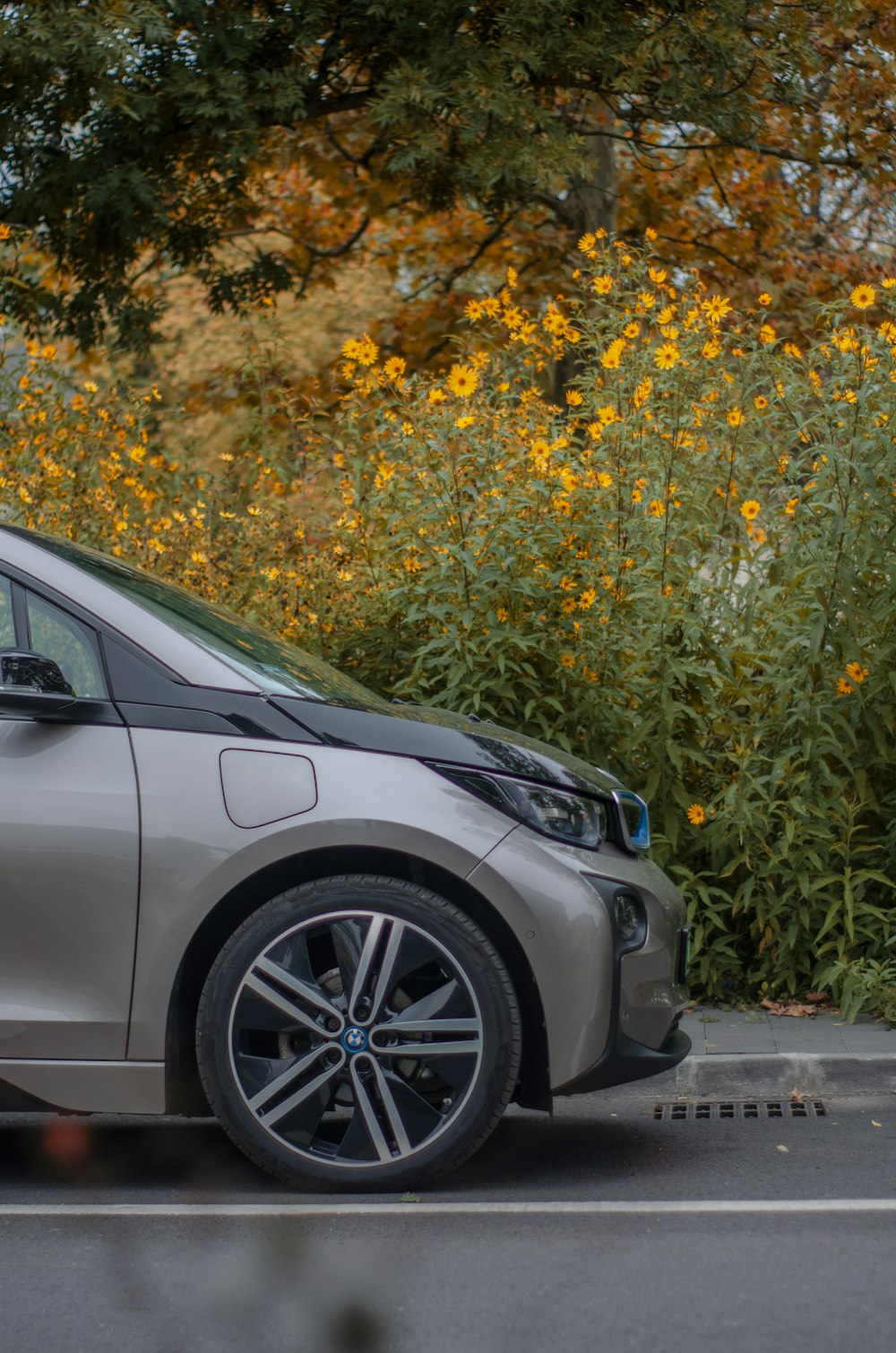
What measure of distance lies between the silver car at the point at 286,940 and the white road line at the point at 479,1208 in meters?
0.10

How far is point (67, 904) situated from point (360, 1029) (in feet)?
2.61

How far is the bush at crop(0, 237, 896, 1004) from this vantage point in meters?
6.09

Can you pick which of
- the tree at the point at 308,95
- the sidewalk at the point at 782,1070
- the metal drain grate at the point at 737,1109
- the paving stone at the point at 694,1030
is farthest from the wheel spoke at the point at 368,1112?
the tree at the point at 308,95

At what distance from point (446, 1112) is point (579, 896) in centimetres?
64

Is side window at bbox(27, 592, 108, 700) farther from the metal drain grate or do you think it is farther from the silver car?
the metal drain grate

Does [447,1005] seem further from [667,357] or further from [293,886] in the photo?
[667,357]

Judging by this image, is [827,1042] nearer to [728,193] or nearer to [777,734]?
[777,734]

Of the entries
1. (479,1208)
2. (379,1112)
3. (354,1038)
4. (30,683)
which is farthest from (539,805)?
(30,683)

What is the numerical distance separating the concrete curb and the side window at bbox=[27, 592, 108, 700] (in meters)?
2.32

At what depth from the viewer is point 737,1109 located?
5.20 meters

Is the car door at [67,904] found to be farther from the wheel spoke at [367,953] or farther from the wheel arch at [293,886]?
the wheel spoke at [367,953]

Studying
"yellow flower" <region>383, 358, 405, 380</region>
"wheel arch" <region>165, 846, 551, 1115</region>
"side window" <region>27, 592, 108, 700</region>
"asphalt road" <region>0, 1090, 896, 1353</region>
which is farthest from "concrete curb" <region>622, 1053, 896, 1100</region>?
"yellow flower" <region>383, 358, 405, 380</region>

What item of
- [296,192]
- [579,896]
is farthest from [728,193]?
[579,896]

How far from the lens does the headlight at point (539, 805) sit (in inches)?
165
